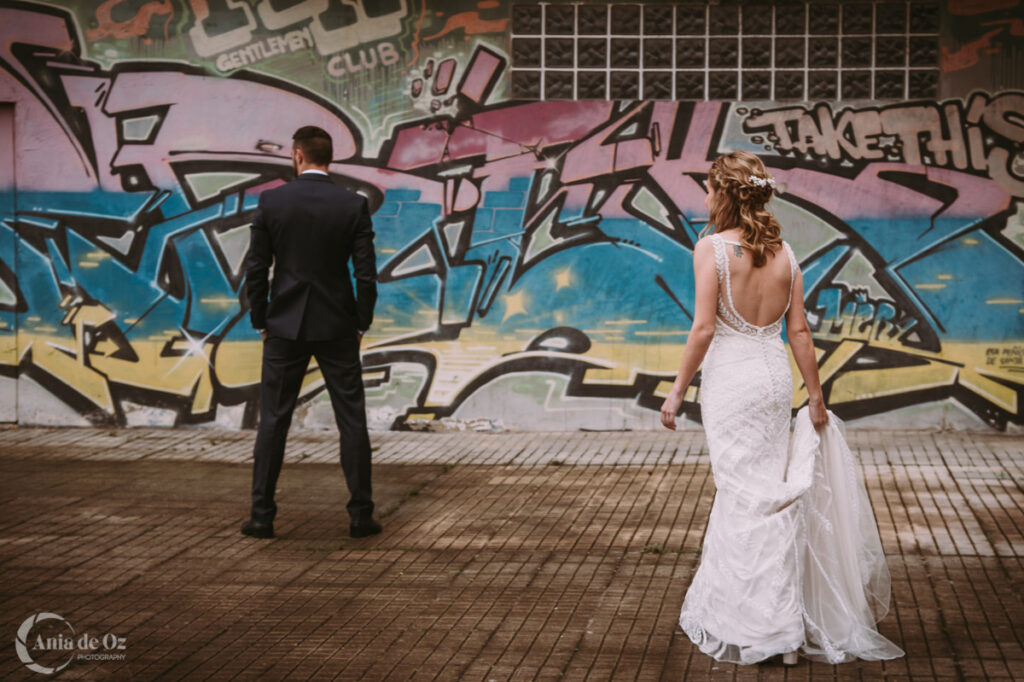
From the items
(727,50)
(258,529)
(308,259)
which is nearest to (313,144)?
(308,259)

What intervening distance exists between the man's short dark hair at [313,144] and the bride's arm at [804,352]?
110 inches

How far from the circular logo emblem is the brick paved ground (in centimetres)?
4

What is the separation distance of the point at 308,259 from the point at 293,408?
0.81m

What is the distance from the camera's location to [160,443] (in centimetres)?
876

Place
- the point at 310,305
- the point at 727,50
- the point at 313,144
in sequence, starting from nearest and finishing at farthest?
the point at 310,305 → the point at 313,144 → the point at 727,50

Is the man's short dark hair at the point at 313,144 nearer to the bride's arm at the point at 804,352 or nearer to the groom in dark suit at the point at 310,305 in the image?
the groom in dark suit at the point at 310,305

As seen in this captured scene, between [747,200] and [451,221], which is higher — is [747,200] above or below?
above

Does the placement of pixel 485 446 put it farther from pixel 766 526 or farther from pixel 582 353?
pixel 766 526

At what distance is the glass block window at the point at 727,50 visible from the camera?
29.0 feet

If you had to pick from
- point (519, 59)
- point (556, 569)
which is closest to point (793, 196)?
point (519, 59)

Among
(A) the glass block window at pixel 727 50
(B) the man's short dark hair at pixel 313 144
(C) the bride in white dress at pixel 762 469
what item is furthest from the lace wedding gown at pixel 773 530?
(A) the glass block window at pixel 727 50

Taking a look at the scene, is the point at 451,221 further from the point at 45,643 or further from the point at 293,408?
the point at 45,643

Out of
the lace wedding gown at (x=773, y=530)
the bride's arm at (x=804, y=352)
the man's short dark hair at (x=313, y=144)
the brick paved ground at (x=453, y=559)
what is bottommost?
the brick paved ground at (x=453, y=559)

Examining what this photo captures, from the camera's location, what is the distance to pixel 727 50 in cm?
895
